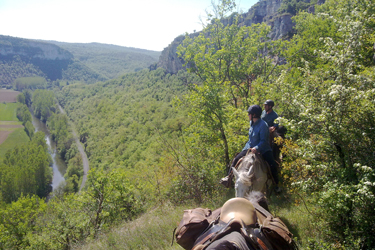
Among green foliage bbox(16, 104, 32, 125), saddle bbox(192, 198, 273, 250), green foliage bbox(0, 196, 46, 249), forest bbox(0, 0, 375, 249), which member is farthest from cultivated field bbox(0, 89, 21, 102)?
saddle bbox(192, 198, 273, 250)

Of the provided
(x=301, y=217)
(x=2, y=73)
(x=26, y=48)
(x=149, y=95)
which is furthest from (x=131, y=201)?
(x=26, y=48)

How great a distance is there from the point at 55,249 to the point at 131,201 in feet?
14.7

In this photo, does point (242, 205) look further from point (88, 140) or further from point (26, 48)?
point (26, 48)

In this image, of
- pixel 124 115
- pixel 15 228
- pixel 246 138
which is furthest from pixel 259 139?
pixel 124 115

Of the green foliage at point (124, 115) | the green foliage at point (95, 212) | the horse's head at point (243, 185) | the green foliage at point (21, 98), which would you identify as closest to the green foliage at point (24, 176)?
the green foliage at point (124, 115)

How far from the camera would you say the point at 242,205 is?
2727mm

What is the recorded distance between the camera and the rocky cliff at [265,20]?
6562 centimetres

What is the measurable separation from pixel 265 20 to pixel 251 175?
3513 inches

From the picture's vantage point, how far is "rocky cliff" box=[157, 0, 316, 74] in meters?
65.6

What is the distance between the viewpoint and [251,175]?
166 inches

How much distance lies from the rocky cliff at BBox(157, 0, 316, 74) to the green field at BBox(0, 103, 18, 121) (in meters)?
86.0

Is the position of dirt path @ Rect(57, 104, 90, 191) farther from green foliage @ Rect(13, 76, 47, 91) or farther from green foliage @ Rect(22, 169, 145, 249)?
green foliage @ Rect(13, 76, 47, 91)

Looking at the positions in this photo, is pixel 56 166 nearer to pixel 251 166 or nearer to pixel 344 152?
pixel 251 166

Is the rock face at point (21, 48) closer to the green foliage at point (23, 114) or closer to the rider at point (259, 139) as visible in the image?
the green foliage at point (23, 114)
